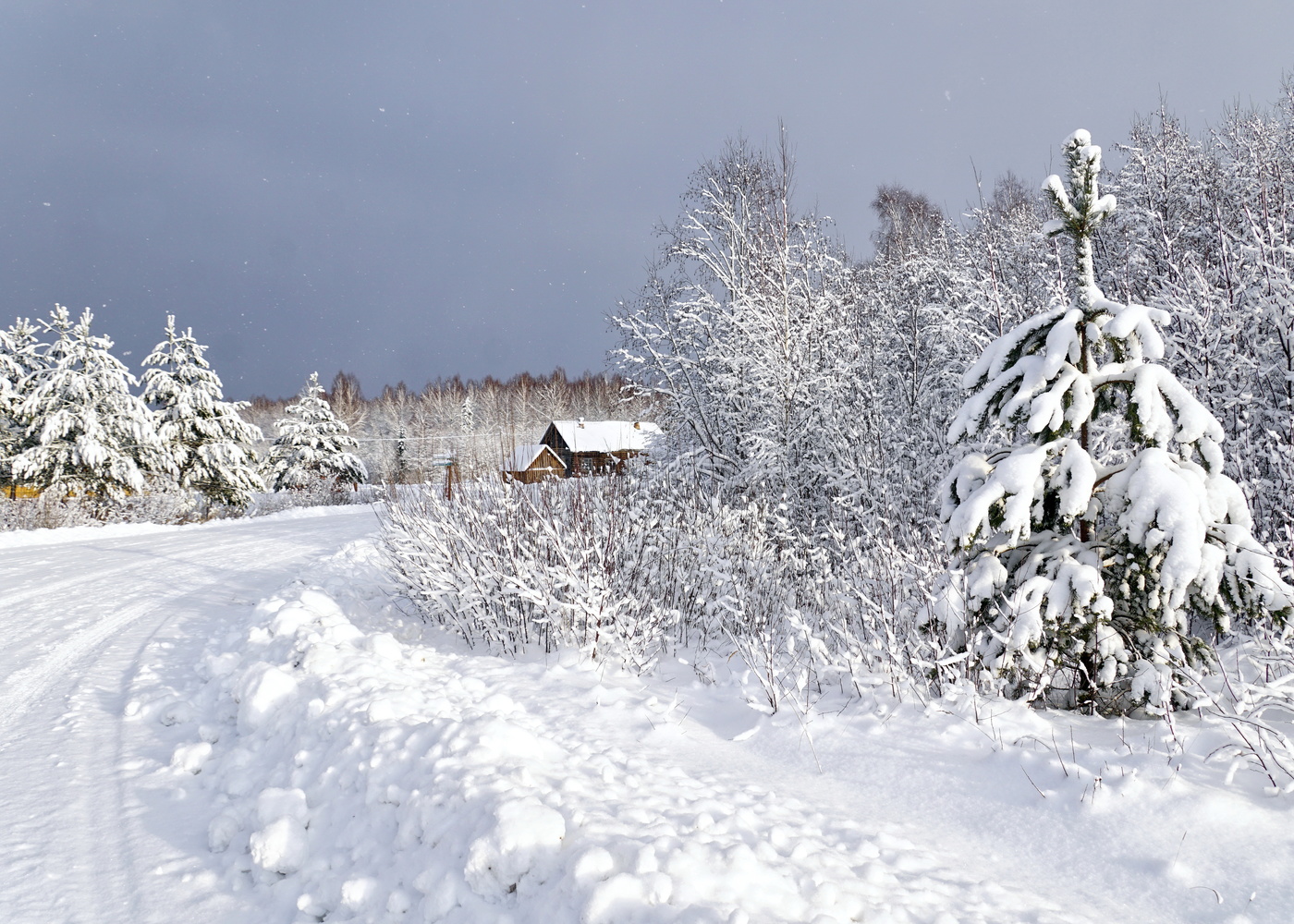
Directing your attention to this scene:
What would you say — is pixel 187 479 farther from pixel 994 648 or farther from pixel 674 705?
pixel 994 648

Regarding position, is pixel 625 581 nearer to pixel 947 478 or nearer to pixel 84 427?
pixel 947 478

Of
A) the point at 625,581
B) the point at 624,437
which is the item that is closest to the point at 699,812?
the point at 625,581

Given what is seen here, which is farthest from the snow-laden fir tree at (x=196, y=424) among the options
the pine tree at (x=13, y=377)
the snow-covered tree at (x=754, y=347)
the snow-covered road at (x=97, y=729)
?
the snow-covered tree at (x=754, y=347)

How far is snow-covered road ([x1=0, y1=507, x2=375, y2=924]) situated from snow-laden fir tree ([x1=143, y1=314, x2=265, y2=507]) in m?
11.6

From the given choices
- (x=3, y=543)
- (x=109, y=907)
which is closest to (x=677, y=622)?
(x=109, y=907)

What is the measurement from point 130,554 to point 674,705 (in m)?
11.8

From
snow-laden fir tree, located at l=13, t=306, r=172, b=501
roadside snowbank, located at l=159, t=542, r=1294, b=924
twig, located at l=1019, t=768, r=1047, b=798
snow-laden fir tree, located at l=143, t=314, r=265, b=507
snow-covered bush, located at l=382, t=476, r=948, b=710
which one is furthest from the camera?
snow-laden fir tree, located at l=143, t=314, r=265, b=507

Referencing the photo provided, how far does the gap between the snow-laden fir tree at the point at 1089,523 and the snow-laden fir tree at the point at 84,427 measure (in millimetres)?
23293

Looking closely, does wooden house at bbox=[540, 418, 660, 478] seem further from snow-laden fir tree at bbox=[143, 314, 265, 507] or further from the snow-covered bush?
snow-laden fir tree at bbox=[143, 314, 265, 507]

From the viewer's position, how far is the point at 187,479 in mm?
22094

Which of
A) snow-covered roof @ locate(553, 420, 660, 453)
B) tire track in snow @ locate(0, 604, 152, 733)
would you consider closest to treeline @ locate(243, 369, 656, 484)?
snow-covered roof @ locate(553, 420, 660, 453)

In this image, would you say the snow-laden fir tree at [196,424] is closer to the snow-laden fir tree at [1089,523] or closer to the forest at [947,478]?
the forest at [947,478]

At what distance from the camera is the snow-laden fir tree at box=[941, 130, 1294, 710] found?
323 centimetres

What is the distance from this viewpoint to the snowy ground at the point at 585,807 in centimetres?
230
